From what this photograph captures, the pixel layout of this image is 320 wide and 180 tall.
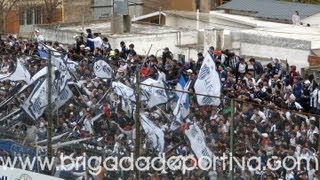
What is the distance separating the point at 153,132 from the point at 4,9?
31.0 metres

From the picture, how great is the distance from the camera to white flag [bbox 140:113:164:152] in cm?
1762

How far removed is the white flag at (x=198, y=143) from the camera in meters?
17.0

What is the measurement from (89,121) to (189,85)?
200 cm

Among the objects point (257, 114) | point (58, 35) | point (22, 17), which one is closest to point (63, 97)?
point (257, 114)

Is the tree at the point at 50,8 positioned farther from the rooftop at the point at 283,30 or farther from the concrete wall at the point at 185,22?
the rooftop at the point at 283,30

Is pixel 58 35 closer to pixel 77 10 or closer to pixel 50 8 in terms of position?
pixel 50 8

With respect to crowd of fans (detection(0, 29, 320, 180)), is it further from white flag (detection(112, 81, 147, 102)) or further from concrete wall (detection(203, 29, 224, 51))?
concrete wall (detection(203, 29, 224, 51))

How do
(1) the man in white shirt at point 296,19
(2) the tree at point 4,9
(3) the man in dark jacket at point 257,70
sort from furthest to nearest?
(2) the tree at point 4,9 → (1) the man in white shirt at point 296,19 → (3) the man in dark jacket at point 257,70

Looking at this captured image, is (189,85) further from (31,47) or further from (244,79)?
(31,47)

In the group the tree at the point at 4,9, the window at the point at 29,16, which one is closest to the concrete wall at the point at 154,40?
the tree at the point at 4,9

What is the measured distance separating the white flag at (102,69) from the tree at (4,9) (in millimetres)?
27306

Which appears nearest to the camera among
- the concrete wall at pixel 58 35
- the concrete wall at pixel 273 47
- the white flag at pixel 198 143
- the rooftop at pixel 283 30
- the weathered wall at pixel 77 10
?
the white flag at pixel 198 143

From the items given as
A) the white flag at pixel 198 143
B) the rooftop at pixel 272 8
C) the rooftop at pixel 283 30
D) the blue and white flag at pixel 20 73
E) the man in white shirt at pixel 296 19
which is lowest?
the white flag at pixel 198 143

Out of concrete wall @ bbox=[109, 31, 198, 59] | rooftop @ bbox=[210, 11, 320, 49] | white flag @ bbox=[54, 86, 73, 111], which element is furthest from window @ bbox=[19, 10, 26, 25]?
white flag @ bbox=[54, 86, 73, 111]
